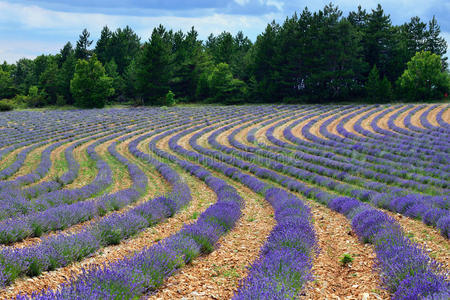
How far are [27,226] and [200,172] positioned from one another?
9455 mm

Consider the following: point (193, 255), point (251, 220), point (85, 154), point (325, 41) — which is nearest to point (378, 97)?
point (325, 41)

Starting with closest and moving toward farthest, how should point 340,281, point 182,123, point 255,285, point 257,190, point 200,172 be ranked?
point 255,285
point 340,281
point 257,190
point 200,172
point 182,123

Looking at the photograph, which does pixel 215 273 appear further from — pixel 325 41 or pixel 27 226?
pixel 325 41

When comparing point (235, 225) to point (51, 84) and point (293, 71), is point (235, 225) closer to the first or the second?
point (293, 71)

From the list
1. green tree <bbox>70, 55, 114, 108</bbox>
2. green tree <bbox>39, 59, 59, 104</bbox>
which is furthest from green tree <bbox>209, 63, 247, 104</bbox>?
green tree <bbox>39, 59, 59, 104</bbox>

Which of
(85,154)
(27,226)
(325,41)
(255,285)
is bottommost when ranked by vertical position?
(85,154)

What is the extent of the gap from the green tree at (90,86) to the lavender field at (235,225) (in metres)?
38.6

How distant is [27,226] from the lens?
25.9 feet

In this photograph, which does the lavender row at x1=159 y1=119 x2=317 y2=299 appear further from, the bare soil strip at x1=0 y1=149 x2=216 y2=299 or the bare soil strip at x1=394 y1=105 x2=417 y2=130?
the bare soil strip at x1=394 y1=105 x2=417 y2=130

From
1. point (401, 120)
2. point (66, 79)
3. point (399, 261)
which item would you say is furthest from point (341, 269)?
point (66, 79)

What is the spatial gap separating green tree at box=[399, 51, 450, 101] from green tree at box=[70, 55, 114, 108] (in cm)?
4673

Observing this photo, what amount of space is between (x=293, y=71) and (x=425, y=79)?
18540 mm

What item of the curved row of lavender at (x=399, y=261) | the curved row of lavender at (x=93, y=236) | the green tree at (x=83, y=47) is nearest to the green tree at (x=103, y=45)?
the green tree at (x=83, y=47)

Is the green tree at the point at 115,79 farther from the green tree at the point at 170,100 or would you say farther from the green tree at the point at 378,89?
the green tree at the point at 378,89
